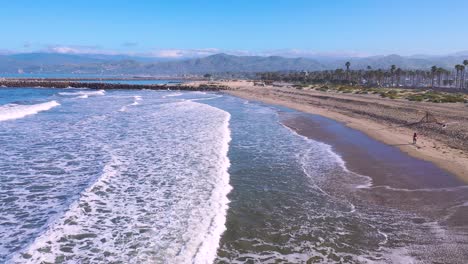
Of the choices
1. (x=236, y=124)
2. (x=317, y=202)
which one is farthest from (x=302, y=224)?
(x=236, y=124)

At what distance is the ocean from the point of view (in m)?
7.47

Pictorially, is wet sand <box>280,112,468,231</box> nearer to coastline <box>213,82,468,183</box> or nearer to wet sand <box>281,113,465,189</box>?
wet sand <box>281,113,465,189</box>

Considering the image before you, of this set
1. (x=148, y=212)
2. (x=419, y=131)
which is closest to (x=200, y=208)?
(x=148, y=212)

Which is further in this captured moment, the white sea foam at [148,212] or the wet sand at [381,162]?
the wet sand at [381,162]

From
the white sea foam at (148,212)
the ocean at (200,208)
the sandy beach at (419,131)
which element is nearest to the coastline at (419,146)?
the sandy beach at (419,131)

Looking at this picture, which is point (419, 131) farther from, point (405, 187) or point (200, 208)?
point (200, 208)

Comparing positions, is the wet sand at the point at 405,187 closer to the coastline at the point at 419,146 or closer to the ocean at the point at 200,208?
the ocean at the point at 200,208

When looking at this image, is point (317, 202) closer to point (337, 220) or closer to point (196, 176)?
point (337, 220)

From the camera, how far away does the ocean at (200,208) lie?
7.47 m

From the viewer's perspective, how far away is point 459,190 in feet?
36.6

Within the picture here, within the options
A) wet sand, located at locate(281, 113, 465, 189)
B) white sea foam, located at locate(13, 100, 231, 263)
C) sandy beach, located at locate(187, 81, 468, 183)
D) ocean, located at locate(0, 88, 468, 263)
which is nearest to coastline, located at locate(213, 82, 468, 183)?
sandy beach, located at locate(187, 81, 468, 183)

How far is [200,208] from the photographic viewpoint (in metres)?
9.87

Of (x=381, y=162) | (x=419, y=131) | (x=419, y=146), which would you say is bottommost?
(x=381, y=162)

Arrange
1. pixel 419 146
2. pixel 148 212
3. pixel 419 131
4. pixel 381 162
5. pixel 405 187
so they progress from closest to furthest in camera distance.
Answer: pixel 148 212
pixel 405 187
pixel 381 162
pixel 419 146
pixel 419 131
